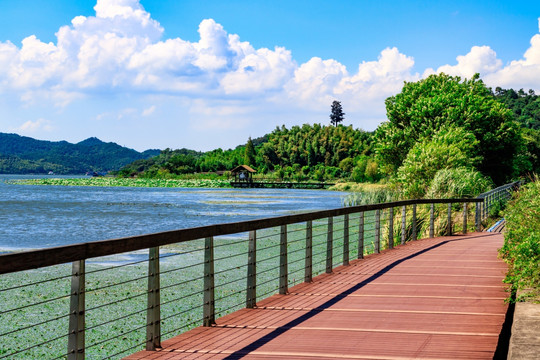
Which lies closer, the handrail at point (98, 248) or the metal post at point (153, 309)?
the handrail at point (98, 248)

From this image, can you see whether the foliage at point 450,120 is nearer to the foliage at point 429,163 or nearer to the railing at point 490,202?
the foliage at point 429,163

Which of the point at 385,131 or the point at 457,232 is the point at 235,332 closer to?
the point at 457,232

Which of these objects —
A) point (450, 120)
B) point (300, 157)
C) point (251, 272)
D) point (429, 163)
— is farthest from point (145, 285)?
point (300, 157)

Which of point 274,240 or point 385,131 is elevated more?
point 385,131

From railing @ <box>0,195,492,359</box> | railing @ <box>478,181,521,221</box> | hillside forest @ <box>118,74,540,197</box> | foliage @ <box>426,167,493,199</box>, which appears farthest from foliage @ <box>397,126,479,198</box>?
railing @ <box>0,195,492,359</box>

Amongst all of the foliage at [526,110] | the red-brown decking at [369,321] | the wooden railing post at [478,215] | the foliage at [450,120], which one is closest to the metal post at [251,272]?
the red-brown decking at [369,321]

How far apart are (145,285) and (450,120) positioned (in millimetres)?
32721

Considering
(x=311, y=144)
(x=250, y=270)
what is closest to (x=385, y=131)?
(x=250, y=270)

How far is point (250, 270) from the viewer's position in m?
7.25

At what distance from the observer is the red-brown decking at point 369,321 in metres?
5.30

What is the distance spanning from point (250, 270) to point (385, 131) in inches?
1757

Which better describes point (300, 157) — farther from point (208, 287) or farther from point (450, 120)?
point (208, 287)

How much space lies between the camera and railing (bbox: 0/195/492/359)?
4.69 m

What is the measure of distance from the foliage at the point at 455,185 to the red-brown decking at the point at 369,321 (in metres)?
15.4
